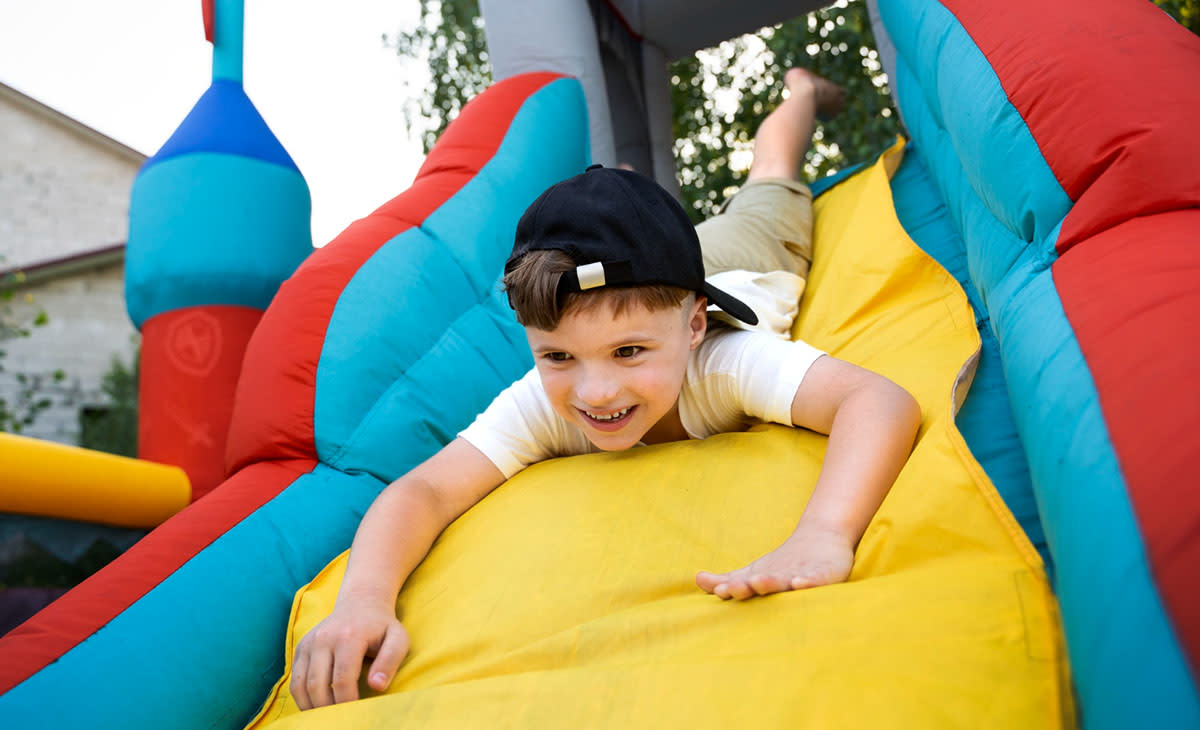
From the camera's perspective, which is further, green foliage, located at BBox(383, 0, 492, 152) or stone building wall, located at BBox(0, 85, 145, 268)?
stone building wall, located at BBox(0, 85, 145, 268)

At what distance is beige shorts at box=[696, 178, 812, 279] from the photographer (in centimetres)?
173

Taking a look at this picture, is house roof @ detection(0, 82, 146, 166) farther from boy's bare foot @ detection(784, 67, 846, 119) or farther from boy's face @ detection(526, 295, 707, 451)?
boy's face @ detection(526, 295, 707, 451)

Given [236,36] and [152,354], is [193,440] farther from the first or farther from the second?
[236,36]

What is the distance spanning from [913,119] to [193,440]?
1.83 metres

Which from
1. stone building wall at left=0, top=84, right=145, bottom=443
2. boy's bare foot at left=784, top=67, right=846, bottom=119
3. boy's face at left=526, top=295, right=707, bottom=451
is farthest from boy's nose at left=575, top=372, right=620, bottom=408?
stone building wall at left=0, top=84, right=145, bottom=443

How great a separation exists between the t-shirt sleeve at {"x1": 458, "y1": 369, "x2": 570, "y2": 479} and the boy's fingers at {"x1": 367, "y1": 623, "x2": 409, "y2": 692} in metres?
0.35

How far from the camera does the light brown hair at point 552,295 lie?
0.98 m

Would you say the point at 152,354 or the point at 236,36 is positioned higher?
the point at 236,36

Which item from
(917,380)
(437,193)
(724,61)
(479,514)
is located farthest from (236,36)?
(724,61)

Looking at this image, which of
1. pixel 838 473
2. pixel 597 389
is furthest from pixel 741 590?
pixel 597 389

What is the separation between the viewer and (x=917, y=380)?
3.57ft

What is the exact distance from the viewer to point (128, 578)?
1.01 m

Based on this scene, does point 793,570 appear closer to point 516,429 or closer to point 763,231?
point 516,429

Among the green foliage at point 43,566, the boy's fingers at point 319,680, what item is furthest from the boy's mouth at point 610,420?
the green foliage at point 43,566
